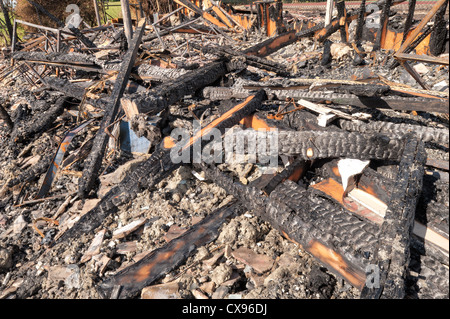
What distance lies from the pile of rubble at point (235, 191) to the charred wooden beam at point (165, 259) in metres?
0.01

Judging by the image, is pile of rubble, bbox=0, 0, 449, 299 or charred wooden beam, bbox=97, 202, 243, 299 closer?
pile of rubble, bbox=0, 0, 449, 299

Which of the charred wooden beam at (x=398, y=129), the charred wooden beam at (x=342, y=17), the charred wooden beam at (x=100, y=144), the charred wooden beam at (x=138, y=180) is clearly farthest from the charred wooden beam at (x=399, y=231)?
the charred wooden beam at (x=342, y=17)

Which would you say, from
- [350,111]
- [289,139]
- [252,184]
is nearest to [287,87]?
[350,111]

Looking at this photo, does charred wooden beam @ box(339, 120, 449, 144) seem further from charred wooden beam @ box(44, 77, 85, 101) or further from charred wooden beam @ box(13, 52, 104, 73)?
charred wooden beam @ box(13, 52, 104, 73)

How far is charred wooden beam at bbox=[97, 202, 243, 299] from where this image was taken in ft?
9.23

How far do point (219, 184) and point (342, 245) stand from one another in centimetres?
179

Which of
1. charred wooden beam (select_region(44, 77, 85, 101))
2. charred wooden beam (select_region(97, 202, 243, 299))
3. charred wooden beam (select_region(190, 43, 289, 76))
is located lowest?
charred wooden beam (select_region(97, 202, 243, 299))

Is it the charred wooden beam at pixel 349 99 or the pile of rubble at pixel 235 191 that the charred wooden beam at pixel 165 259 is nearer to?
the pile of rubble at pixel 235 191

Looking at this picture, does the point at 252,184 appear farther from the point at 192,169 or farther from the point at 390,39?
the point at 390,39

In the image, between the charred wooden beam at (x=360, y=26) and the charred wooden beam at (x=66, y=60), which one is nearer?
the charred wooden beam at (x=66, y=60)

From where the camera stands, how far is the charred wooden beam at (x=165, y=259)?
9.23 feet

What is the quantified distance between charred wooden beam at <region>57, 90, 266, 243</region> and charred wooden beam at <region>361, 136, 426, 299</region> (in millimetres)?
2493

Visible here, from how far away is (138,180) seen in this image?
3949mm

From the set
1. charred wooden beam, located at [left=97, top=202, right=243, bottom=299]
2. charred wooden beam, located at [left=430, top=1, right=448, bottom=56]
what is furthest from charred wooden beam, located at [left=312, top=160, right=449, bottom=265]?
charred wooden beam, located at [left=430, top=1, right=448, bottom=56]
